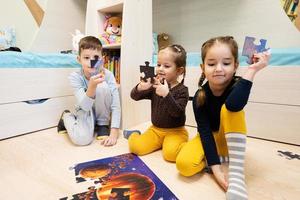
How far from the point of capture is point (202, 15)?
1863 mm

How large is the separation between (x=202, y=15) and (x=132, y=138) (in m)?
1.29

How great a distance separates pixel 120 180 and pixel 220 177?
35cm

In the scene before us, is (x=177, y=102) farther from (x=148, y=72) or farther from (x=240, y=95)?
(x=240, y=95)

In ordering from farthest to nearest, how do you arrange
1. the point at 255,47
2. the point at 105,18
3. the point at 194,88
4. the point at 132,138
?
1. the point at 105,18
2. the point at 194,88
3. the point at 132,138
4. the point at 255,47

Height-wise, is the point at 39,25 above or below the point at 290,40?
above

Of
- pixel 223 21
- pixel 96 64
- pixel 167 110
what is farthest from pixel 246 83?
pixel 223 21

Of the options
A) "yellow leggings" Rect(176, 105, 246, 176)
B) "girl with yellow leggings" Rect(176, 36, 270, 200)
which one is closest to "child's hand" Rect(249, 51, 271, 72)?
"girl with yellow leggings" Rect(176, 36, 270, 200)

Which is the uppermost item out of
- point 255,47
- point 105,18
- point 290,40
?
point 105,18

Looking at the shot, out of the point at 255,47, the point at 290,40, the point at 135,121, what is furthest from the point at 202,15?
the point at 255,47

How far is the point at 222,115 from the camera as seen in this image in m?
0.78

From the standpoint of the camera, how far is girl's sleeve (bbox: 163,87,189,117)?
943 millimetres

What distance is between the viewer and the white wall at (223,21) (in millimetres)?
1524

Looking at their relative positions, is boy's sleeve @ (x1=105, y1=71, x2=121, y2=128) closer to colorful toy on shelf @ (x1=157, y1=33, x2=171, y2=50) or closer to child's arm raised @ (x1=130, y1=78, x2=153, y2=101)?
child's arm raised @ (x1=130, y1=78, x2=153, y2=101)

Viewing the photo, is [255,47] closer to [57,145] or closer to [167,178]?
[167,178]
